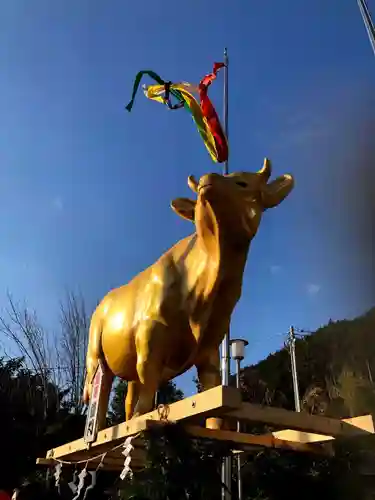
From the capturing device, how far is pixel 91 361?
433cm

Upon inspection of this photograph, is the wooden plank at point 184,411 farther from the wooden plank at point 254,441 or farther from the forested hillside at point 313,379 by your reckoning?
the forested hillside at point 313,379

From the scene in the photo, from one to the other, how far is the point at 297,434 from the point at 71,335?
1162 cm

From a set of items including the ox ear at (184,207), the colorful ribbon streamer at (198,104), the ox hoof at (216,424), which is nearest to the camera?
the ox hoof at (216,424)

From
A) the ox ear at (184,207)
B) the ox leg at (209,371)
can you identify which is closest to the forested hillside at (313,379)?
the ox leg at (209,371)

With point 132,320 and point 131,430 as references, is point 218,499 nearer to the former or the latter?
point 131,430

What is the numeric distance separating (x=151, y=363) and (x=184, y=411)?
0.83m

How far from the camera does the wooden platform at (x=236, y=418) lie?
2514 mm

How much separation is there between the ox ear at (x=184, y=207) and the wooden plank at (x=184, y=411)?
136 cm

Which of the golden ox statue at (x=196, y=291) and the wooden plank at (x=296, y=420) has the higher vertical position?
the golden ox statue at (x=196, y=291)

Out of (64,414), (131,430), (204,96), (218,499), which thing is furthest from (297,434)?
(64,414)

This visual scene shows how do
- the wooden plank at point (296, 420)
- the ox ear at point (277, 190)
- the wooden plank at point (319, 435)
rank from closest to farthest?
the wooden plank at point (296, 420) → the wooden plank at point (319, 435) → the ox ear at point (277, 190)

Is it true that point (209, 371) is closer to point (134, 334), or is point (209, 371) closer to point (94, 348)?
point (134, 334)

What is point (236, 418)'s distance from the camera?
8.60 feet

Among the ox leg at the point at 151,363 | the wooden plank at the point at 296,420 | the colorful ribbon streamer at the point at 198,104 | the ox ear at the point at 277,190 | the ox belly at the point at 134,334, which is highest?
the colorful ribbon streamer at the point at 198,104
